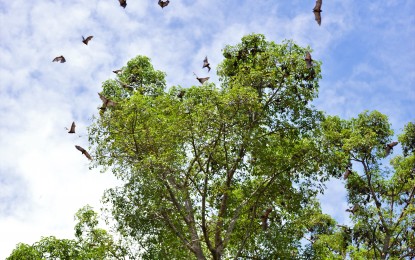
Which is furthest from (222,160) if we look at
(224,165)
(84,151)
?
(84,151)

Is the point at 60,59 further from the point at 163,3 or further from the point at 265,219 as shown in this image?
the point at 265,219

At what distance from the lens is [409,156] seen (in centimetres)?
2180

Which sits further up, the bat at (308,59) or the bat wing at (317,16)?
the bat at (308,59)

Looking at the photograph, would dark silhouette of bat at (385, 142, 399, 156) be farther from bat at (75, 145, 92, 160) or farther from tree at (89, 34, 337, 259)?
bat at (75, 145, 92, 160)

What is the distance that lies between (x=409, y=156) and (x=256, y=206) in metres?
8.51

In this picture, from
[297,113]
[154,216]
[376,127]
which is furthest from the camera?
[376,127]

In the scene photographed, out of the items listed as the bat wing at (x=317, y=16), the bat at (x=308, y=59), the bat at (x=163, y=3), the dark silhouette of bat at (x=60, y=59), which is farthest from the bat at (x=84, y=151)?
the bat wing at (x=317, y=16)

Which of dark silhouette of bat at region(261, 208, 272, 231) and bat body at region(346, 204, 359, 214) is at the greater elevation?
bat body at region(346, 204, 359, 214)

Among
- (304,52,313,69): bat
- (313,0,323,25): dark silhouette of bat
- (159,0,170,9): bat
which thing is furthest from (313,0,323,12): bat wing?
(159,0,170,9): bat

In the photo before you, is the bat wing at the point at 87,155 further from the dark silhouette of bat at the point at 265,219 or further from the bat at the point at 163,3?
the dark silhouette of bat at the point at 265,219

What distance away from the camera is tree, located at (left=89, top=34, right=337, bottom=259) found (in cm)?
1585

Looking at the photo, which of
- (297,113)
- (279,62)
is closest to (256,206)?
(297,113)

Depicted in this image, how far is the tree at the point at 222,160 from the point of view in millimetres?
15852

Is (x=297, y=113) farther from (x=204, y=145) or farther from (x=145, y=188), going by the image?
(x=145, y=188)
